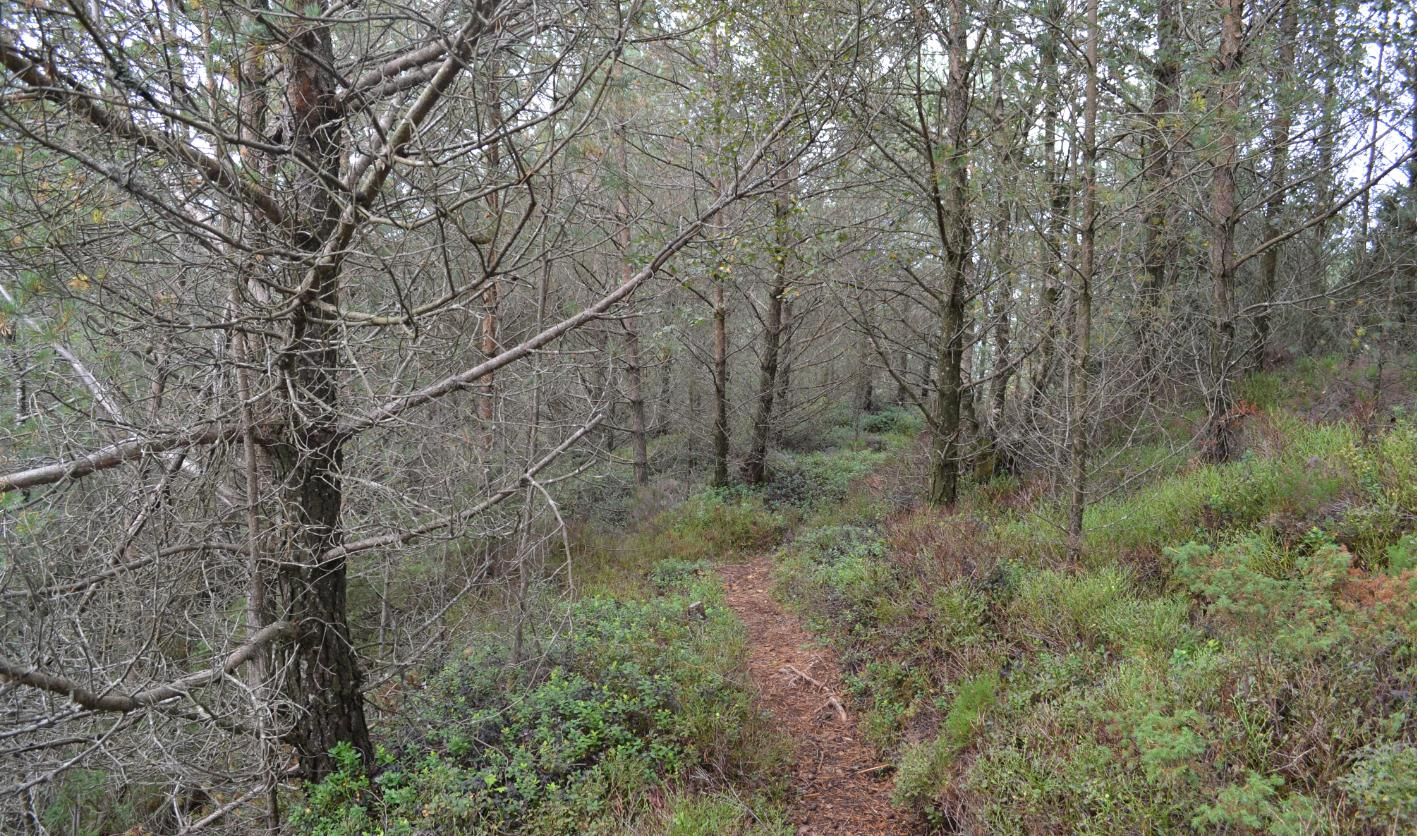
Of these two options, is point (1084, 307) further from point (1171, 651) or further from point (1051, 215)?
point (1171, 651)

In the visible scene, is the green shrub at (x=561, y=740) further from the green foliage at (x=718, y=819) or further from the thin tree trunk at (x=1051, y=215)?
the thin tree trunk at (x=1051, y=215)

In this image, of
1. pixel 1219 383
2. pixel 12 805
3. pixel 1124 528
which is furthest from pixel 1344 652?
pixel 12 805

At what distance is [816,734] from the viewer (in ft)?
17.3

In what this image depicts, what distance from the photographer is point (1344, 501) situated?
192 inches

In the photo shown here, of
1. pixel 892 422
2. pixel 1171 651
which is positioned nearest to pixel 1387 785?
pixel 1171 651

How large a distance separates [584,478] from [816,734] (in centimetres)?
266

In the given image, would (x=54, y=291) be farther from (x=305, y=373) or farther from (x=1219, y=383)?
(x=1219, y=383)

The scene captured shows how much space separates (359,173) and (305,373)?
142 cm

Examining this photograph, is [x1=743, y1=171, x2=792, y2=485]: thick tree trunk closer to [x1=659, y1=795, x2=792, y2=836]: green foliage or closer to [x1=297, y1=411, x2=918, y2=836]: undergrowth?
[x1=297, y1=411, x2=918, y2=836]: undergrowth

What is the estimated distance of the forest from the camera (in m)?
2.94

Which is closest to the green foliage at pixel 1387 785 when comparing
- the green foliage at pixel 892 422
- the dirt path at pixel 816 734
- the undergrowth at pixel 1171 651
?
the undergrowth at pixel 1171 651

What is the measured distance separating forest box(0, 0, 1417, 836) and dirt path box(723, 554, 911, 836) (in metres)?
0.03

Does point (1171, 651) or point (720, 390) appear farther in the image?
point (720, 390)

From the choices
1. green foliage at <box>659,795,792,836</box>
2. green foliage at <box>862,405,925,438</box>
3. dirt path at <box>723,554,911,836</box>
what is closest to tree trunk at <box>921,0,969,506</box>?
dirt path at <box>723,554,911,836</box>
